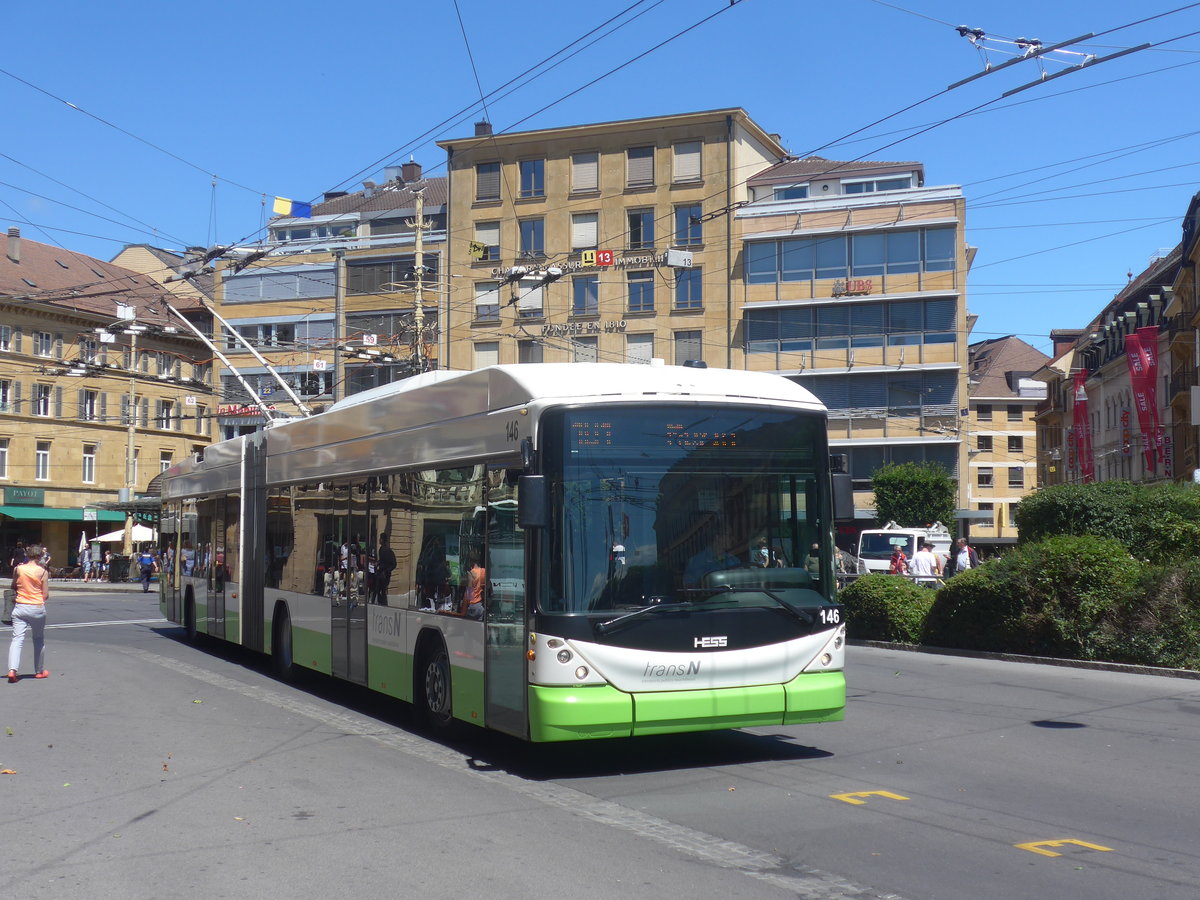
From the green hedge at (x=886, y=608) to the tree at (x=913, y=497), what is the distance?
30.2m

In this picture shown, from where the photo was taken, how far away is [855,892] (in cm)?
637

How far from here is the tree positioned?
5294 centimetres

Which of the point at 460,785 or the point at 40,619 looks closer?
the point at 460,785

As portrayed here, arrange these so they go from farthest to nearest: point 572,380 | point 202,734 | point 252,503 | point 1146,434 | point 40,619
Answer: point 1146,434 → point 252,503 → point 40,619 → point 202,734 → point 572,380

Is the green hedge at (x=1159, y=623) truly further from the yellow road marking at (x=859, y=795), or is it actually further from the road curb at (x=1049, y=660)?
the yellow road marking at (x=859, y=795)

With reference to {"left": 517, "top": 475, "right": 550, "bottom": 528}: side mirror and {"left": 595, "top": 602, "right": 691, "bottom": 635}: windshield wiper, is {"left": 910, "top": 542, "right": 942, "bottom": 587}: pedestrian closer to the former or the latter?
{"left": 595, "top": 602, "right": 691, "bottom": 635}: windshield wiper

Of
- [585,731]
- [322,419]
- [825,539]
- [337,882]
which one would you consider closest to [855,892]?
[337,882]

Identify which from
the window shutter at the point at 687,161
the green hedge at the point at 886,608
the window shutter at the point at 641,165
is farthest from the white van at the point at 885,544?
the window shutter at the point at 641,165

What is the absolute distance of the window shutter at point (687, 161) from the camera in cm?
5862

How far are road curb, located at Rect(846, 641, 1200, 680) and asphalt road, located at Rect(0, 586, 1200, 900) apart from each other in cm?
224

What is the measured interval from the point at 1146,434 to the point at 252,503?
46.3 metres

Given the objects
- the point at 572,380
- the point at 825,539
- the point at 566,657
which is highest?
the point at 572,380

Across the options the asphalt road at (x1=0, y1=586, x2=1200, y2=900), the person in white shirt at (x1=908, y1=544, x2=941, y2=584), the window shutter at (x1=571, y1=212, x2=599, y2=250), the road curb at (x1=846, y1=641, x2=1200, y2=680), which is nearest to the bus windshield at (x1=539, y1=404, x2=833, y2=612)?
the asphalt road at (x1=0, y1=586, x2=1200, y2=900)

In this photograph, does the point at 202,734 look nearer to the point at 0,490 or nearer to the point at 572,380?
the point at 572,380
